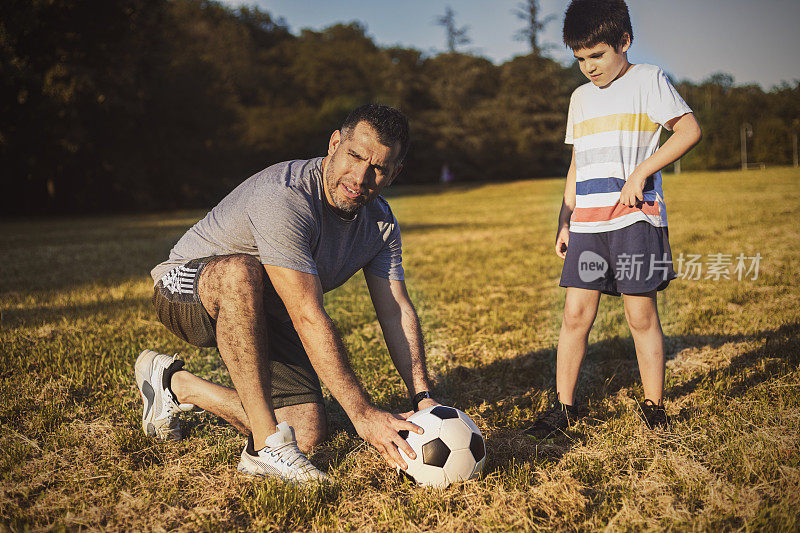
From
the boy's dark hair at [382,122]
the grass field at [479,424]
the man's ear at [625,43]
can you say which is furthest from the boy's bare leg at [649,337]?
the boy's dark hair at [382,122]

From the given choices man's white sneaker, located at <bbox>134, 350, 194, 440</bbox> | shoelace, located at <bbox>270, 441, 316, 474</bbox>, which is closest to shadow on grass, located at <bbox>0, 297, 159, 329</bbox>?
man's white sneaker, located at <bbox>134, 350, 194, 440</bbox>

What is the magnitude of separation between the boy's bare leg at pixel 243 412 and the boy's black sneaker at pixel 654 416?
66.0 inches

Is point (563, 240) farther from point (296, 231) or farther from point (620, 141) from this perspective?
point (296, 231)

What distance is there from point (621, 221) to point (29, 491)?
2940 millimetres

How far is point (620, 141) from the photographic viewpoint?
275 cm

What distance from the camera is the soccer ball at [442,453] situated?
7.54ft

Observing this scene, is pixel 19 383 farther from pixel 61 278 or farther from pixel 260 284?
pixel 61 278

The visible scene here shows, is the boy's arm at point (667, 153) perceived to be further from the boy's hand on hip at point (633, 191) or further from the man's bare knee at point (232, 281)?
the man's bare knee at point (232, 281)

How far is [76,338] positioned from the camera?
4.49 m

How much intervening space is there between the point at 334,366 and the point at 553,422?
1300 millimetres

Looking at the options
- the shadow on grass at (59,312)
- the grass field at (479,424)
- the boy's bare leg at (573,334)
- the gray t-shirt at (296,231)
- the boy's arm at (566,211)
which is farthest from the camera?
the shadow on grass at (59,312)

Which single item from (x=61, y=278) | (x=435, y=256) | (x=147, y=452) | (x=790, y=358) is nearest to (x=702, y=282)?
(x=790, y=358)

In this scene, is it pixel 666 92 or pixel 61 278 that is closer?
pixel 666 92

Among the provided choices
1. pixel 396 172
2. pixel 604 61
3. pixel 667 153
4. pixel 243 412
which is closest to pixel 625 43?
pixel 604 61
